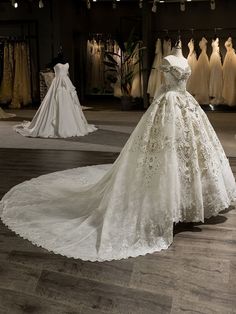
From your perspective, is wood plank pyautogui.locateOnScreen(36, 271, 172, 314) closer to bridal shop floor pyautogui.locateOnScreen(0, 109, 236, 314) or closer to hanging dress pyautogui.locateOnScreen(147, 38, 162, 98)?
bridal shop floor pyautogui.locateOnScreen(0, 109, 236, 314)

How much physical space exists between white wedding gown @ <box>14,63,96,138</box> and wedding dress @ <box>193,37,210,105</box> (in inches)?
122

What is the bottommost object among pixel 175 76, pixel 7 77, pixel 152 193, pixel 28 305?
pixel 28 305

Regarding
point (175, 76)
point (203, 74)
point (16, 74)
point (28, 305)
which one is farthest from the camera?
point (16, 74)

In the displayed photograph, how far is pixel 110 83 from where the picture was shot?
11.5 meters

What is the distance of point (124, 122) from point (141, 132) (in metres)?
5.09

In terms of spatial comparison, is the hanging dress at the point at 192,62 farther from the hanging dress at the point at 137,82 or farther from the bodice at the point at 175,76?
the bodice at the point at 175,76

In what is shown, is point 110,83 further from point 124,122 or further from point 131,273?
point 131,273

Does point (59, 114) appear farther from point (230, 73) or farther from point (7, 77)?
point (7, 77)

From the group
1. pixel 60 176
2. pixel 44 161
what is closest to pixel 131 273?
pixel 60 176

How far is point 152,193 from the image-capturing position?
121 inches

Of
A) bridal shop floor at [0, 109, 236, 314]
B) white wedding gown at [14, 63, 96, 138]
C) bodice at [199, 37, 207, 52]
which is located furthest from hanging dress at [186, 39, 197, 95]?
bridal shop floor at [0, 109, 236, 314]

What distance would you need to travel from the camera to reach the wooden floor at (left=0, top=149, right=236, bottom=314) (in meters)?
2.30

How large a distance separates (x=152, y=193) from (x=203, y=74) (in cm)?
672

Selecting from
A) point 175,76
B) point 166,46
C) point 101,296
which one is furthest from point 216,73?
point 101,296
